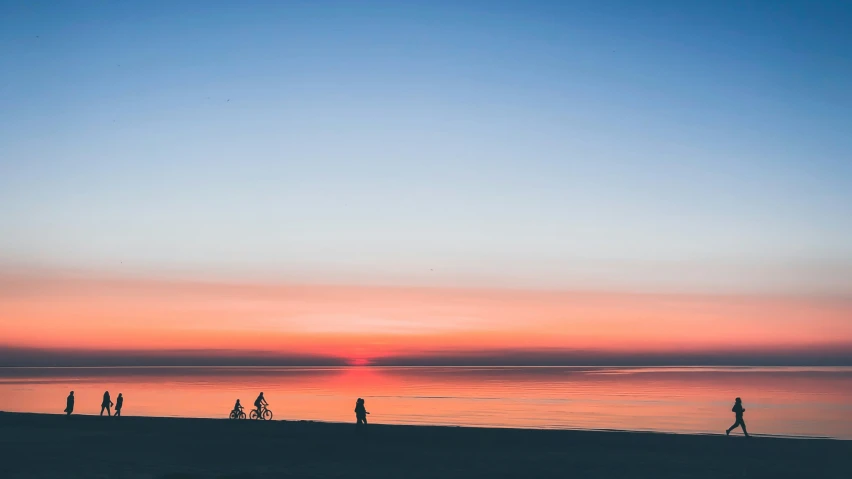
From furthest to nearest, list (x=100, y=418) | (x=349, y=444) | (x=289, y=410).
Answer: (x=289, y=410), (x=100, y=418), (x=349, y=444)

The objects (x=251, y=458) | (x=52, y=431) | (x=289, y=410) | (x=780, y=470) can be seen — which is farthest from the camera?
(x=289, y=410)

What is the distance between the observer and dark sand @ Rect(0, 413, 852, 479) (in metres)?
22.3

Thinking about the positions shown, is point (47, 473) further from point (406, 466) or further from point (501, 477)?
point (501, 477)

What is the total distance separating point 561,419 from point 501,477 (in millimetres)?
39915

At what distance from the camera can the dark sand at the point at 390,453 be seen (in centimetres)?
2228

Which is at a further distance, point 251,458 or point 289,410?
point 289,410

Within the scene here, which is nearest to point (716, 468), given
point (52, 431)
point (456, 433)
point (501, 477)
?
point (501, 477)

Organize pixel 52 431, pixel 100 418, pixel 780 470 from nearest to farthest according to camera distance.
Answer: pixel 780 470 < pixel 52 431 < pixel 100 418

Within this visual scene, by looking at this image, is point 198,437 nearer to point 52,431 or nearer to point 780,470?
point 52,431

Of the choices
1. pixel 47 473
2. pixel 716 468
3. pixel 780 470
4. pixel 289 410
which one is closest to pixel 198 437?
pixel 47 473

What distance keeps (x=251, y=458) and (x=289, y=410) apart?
48.5 m

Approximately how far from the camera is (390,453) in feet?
89.7

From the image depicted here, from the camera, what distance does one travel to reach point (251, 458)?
25.1 meters

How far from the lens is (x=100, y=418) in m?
42.3
